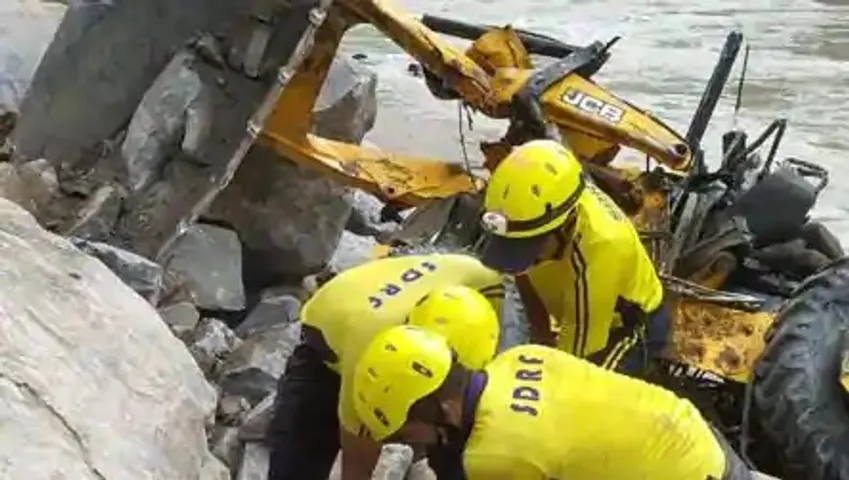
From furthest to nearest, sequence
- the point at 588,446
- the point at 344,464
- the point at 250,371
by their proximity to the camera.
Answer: the point at 250,371 < the point at 344,464 < the point at 588,446

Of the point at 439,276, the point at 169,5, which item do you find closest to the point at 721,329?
the point at 439,276

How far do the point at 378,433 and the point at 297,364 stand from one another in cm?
116

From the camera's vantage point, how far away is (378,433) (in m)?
4.54

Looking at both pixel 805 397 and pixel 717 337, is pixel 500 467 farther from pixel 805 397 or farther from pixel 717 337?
pixel 717 337

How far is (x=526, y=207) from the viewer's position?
17.9ft

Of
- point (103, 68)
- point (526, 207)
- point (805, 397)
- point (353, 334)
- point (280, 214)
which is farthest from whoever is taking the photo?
point (280, 214)

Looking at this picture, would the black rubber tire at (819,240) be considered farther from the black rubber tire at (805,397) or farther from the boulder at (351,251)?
the boulder at (351,251)

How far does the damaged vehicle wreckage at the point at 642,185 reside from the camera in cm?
640

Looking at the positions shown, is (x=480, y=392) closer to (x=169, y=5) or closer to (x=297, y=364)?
(x=297, y=364)

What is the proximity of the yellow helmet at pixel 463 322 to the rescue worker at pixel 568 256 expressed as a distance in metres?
0.59

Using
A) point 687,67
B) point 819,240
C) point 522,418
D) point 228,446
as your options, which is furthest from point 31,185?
point 687,67

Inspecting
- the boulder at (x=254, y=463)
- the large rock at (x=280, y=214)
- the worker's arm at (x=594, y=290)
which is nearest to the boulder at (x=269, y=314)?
the large rock at (x=280, y=214)

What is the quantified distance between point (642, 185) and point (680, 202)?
173 mm

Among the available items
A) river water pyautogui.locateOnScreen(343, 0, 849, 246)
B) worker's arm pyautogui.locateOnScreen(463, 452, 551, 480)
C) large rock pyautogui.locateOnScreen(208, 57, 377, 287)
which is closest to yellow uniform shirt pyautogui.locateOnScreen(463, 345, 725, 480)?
worker's arm pyautogui.locateOnScreen(463, 452, 551, 480)
